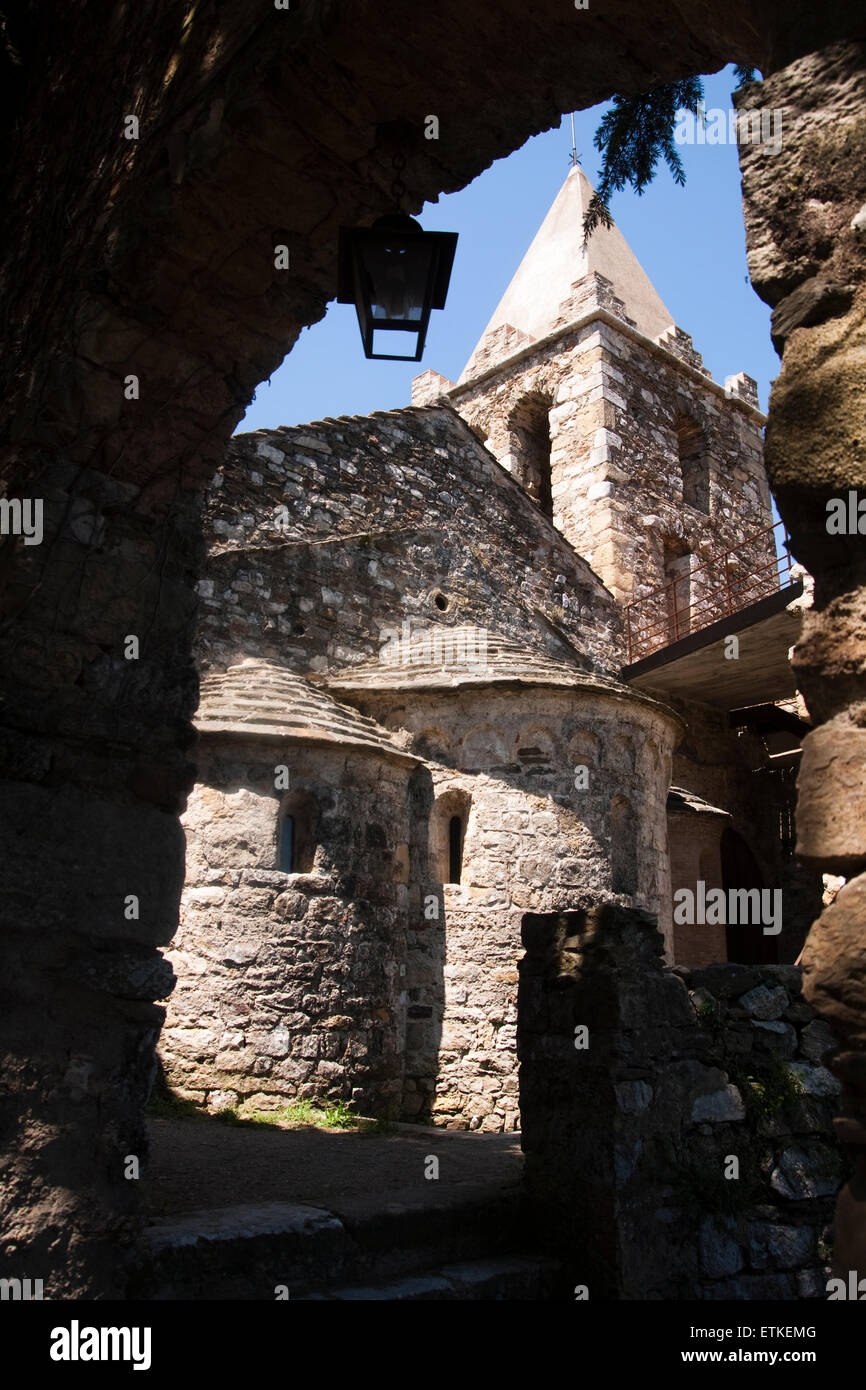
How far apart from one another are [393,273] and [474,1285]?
3.61 m

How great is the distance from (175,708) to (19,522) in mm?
787

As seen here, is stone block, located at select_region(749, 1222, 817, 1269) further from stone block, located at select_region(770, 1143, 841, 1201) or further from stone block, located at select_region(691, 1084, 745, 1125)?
stone block, located at select_region(691, 1084, 745, 1125)

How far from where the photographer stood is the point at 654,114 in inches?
176

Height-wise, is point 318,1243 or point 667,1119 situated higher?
point 667,1119

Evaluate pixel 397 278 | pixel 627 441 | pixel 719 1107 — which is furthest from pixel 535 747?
pixel 627 441

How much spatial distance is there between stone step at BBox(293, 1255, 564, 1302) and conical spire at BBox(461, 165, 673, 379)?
1594 cm

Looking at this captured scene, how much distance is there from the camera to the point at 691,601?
1580 cm

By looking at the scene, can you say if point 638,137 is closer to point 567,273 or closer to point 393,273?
point 393,273

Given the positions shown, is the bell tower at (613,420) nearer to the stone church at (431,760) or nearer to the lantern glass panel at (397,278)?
the stone church at (431,760)

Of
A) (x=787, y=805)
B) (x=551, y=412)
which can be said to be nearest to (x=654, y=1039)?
(x=787, y=805)

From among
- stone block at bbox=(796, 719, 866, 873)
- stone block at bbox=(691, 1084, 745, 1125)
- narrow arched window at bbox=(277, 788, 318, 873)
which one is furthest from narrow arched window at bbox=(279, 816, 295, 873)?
stone block at bbox=(796, 719, 866, 873)

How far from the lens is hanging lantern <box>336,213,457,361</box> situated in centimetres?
331
